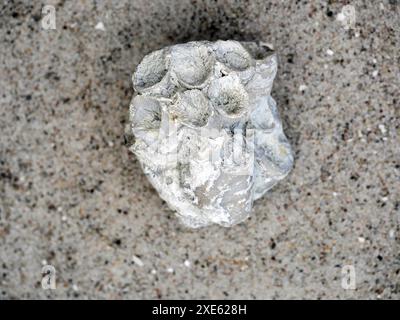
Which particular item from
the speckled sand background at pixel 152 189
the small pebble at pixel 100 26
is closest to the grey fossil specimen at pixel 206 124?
the speckled sand background at pixel 152 189

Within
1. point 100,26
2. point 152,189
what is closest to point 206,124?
point 152,189

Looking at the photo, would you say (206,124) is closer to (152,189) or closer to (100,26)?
(152,189)

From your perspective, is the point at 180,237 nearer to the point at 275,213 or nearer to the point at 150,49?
the point at 275,213

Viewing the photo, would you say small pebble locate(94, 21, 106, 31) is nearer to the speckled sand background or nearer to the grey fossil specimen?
the speckled sand background

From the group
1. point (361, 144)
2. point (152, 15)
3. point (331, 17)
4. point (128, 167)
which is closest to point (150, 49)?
point (152, 15)

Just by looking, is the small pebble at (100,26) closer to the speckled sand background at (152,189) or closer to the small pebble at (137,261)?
the speckled sand background at (152,189)

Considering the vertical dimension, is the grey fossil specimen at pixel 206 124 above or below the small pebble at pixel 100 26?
below

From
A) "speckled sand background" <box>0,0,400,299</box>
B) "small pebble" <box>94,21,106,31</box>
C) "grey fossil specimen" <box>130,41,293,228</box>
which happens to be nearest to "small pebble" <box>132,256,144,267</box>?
"speckled sand background" <box>0,0,400,299</box>
